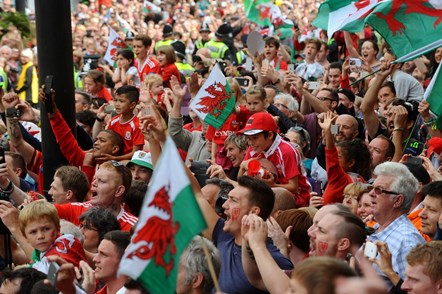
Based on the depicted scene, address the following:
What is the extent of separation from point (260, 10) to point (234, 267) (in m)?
13.4

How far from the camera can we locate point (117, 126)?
10148 millimetres

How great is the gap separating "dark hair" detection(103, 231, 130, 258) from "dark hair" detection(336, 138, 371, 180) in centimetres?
275

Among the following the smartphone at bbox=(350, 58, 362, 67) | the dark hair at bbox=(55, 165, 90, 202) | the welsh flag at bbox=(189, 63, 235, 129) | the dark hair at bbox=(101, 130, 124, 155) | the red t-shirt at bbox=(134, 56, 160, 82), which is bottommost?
the red t-shirt at bbox=(134, 56, 160, 82)

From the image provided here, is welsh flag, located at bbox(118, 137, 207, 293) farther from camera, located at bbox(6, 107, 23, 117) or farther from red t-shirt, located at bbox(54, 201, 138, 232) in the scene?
camera, located at bbox(6, 107, 23, 117)

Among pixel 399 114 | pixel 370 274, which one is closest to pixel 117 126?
pixel 399 114

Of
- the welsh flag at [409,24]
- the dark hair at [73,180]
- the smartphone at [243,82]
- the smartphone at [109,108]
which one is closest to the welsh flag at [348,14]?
the welsh flag at [409,24]

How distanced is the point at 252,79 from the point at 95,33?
10.4 meters

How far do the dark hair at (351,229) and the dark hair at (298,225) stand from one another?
1.48ft

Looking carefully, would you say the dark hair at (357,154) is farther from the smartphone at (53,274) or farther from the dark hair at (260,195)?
the smartphone at (53,274)

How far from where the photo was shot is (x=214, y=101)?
9367mm

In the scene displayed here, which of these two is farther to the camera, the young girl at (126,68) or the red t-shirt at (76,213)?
the young girl at (126,68)

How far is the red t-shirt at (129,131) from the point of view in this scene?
9.81 m

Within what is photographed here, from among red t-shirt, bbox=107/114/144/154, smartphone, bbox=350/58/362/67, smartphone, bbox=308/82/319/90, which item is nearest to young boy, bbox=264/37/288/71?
smartphone, bbox=308/82/319/90

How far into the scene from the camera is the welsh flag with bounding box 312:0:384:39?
9.05 metres
